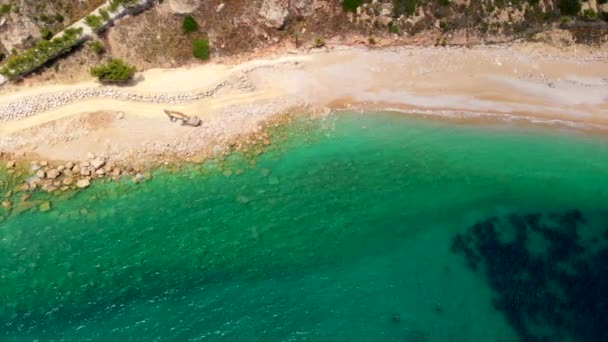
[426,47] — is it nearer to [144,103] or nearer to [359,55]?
[359,55]


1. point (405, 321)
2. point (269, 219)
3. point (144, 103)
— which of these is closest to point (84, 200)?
point (144, 103)

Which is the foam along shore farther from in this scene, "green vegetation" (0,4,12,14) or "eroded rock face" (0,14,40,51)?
"green vegetation" (0,4,12,14)

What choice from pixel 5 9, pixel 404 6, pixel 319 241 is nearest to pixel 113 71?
pixel 5 9

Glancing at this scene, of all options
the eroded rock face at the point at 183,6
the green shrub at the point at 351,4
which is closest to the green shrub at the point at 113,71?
the eroded rock face at the point at 183,6

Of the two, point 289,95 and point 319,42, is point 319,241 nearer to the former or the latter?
point 289,95

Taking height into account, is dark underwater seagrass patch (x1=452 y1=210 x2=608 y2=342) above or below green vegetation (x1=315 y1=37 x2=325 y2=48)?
below

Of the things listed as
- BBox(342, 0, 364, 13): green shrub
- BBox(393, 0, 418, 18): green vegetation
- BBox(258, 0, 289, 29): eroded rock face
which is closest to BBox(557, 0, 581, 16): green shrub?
BBox(393, 0, 418, 18): green vegetation

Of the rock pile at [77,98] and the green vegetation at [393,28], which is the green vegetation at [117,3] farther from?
the green vegetation at [393,28]

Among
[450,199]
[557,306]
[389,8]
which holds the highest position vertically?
[389,8]
